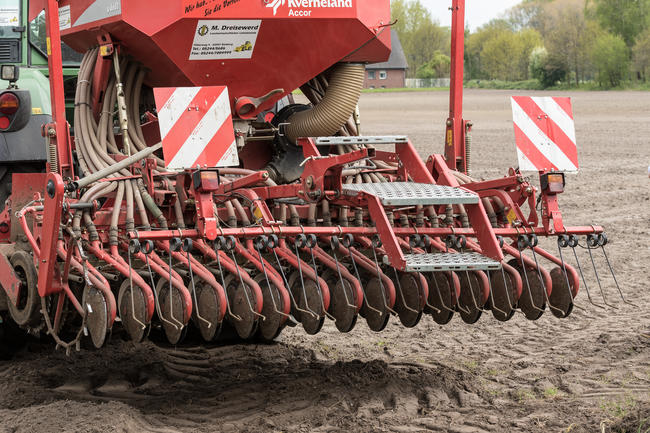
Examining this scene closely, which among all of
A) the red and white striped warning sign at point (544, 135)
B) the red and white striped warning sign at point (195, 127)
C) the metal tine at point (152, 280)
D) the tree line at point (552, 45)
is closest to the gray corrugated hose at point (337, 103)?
the red and white striped warning sign at point (544, 135)

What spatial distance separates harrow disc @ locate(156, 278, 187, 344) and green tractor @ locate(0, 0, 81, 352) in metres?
1.01

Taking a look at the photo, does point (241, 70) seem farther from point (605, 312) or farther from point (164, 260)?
point (605, 312)

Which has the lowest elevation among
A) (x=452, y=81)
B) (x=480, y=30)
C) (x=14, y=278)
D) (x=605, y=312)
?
(x=605, y=312)

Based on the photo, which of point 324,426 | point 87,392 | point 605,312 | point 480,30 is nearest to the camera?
point 324,426

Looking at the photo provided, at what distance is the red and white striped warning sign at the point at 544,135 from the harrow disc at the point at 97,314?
2296 millimetres

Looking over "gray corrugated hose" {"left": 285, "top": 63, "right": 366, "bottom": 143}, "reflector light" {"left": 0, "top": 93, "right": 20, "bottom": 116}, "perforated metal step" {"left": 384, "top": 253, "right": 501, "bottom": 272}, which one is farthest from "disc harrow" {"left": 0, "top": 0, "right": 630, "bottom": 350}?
"reflector light" {"left": 0, "top": 93, "right": 20, "bottom": 116}

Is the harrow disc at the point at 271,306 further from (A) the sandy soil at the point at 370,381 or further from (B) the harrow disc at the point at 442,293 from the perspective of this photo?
(B) the harrow disc at the point at 442,293

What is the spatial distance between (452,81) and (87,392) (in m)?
2.78

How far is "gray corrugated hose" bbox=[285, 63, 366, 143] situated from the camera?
5.73 m

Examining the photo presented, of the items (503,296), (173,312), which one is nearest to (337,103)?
(503,296)

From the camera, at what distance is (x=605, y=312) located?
659 centimetres

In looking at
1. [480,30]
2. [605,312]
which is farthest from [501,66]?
[605,312]

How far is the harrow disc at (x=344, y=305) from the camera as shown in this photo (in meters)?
4.52

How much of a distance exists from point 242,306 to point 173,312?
0.32m
